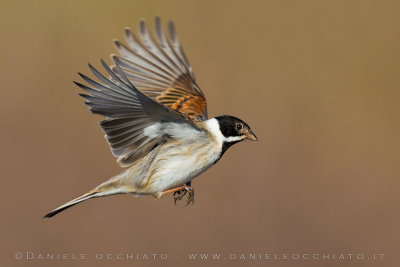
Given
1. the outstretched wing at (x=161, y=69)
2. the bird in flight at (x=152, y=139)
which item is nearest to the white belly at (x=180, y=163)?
the bird in flight at (x=152, y=139)

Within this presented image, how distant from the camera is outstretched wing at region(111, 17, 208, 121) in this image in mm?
3246

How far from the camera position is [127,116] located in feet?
8.31

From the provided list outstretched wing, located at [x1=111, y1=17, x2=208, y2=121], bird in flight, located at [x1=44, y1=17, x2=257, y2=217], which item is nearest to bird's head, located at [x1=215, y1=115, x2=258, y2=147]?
bird in flight, located at [x1=44, y1=17, x2=257, y2=217]

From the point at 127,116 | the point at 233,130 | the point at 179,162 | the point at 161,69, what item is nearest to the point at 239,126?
the point at 233,130

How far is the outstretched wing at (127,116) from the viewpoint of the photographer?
2400mm

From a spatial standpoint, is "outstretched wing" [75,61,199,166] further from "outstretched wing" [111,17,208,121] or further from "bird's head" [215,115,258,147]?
"outstretched wing" [111,17,208,121]

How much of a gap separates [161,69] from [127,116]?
0.85 metres

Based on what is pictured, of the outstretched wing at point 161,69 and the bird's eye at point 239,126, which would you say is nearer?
the bird's eye at point 239,126

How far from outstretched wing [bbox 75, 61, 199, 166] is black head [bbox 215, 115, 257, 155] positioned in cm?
17

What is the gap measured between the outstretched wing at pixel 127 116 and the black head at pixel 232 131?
0.55 feet

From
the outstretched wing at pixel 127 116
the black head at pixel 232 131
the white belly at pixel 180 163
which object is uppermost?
the outstretched wing at pixel 127 116

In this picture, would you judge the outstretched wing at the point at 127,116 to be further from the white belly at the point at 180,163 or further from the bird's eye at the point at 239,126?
the bird's eye at the point at 239,126

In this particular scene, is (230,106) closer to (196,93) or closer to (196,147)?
(196,93)

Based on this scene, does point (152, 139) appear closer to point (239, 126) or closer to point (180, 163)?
point (180, 163)
